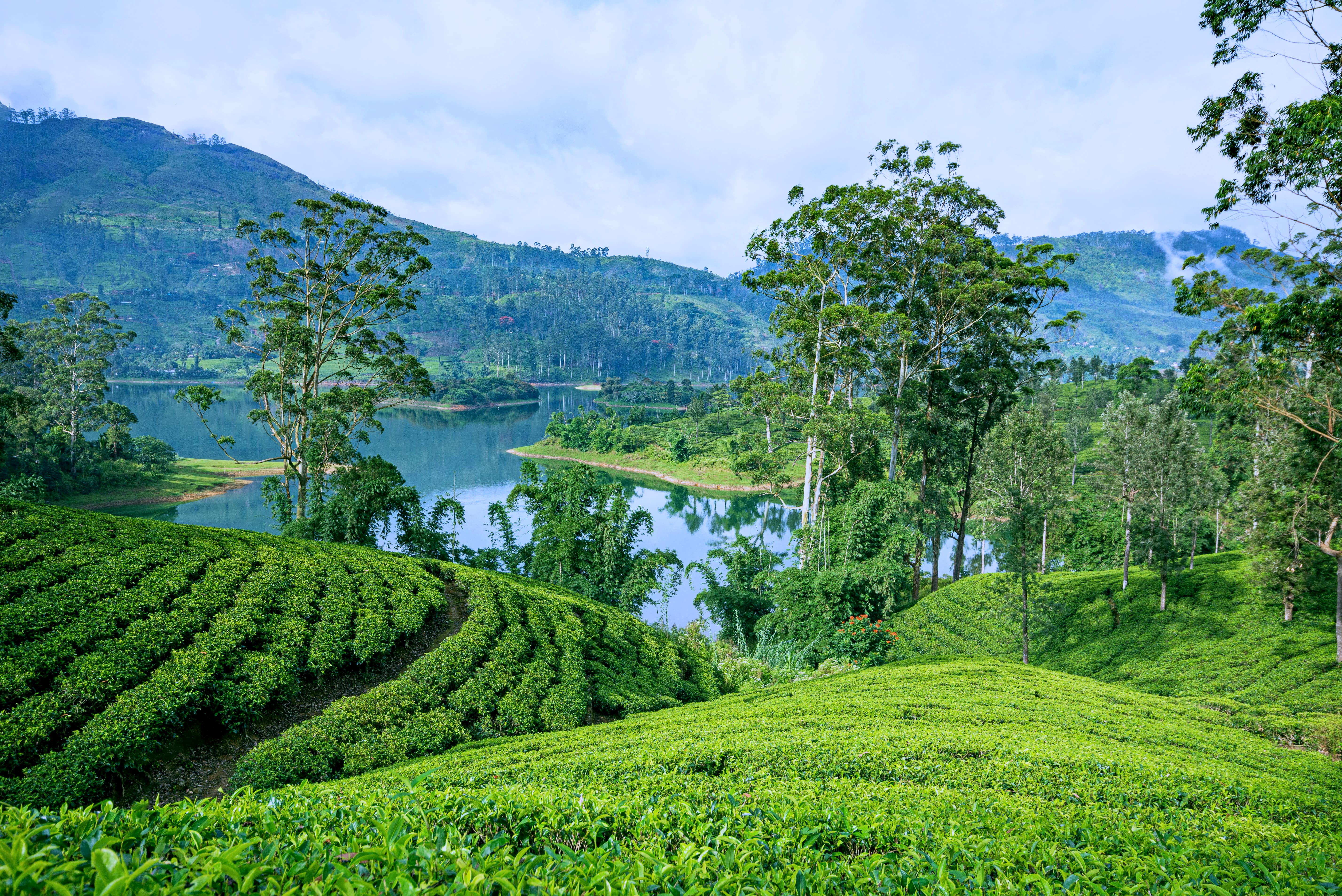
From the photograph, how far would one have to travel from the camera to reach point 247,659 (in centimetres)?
851

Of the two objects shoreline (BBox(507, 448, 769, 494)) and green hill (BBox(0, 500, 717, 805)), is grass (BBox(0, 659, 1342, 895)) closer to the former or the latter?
green hill (BBox(0, 500, 717, 805))

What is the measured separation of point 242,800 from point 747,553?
22.7 meters

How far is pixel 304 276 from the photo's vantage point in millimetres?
21391

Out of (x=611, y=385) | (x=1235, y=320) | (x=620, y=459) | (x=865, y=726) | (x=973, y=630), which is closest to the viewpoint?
(x=865, y=726)

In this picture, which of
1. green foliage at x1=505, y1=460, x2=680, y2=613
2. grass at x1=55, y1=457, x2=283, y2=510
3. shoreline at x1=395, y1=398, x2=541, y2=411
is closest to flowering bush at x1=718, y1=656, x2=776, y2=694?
green foliage at x1=505, y1=460, x2=680, y2=613

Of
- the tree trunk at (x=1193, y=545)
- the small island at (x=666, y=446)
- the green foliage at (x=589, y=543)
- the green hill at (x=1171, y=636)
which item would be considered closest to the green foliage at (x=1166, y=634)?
the green hill at (x=1171, y=636)

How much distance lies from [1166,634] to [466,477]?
47.4 meters

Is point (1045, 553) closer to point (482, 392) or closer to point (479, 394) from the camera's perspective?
point (479, 394)

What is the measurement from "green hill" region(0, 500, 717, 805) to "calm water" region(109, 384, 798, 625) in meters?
12.6

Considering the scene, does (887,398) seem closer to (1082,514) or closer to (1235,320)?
(1235,320)

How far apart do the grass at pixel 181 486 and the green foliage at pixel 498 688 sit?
27.4 metres

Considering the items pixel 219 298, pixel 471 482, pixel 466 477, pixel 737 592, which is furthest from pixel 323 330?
pixel 219 298

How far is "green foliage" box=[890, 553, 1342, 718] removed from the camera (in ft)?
51.4

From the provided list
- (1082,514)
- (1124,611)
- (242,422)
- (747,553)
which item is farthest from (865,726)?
(242,422)
